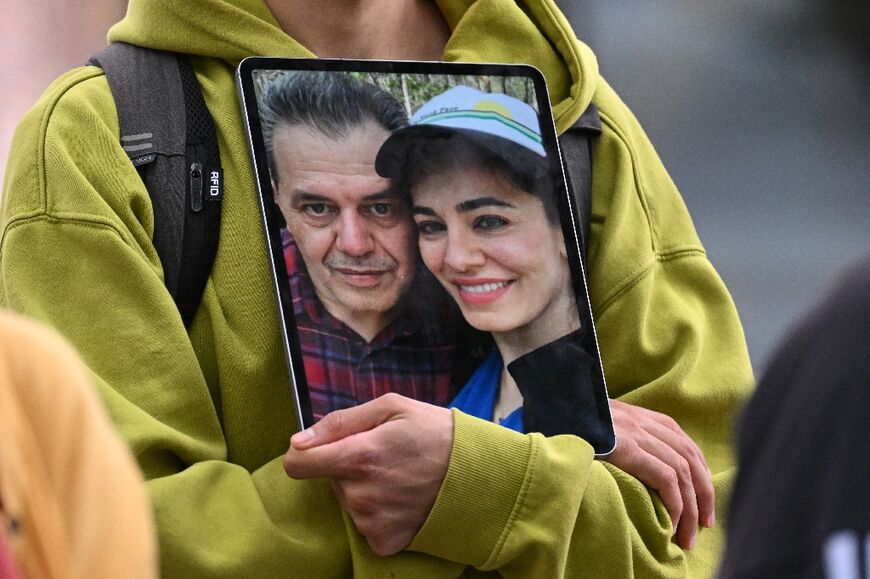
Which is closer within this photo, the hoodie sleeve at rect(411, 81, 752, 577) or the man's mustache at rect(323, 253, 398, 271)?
the hoodie sleeve at rect(411, 81, 752, 577)

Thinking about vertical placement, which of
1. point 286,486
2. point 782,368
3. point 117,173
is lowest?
point 286,486

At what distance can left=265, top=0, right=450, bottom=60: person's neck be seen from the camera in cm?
276

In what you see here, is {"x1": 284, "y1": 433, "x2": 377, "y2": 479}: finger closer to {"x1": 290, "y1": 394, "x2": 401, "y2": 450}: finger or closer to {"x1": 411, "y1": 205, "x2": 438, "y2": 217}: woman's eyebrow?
{"x1": 290, "y1": 394, "x2": 401, "y2": 450}: finger

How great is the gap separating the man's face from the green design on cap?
11 cm

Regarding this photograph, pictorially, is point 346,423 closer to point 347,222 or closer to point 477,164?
point 347,222

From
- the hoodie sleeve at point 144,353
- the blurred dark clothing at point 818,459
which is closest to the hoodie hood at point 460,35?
the hoodie sleeve at point 144,353

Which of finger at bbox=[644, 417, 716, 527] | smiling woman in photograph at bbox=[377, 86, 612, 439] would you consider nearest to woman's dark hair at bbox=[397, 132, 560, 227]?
smiling woman in photograph at bbox=[377, 86, 612, 439]

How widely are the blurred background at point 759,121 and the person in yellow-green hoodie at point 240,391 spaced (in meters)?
3.90

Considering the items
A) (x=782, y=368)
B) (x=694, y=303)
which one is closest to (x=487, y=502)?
(x=694, y=303)

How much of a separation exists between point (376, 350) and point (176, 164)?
38 cm

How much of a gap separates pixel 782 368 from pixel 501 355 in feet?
4.19

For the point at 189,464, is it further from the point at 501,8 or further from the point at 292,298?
the point at 501,8

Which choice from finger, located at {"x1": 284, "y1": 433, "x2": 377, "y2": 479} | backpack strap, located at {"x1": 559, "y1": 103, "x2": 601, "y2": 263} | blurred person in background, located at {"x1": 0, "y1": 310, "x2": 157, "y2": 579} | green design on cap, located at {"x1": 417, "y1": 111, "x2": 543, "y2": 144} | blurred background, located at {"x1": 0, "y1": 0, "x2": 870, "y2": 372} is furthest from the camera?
blurred background, located at {"x1": 0, "y1": 0, "x2": 870, "y2": 372}

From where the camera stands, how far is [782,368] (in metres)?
1.37
